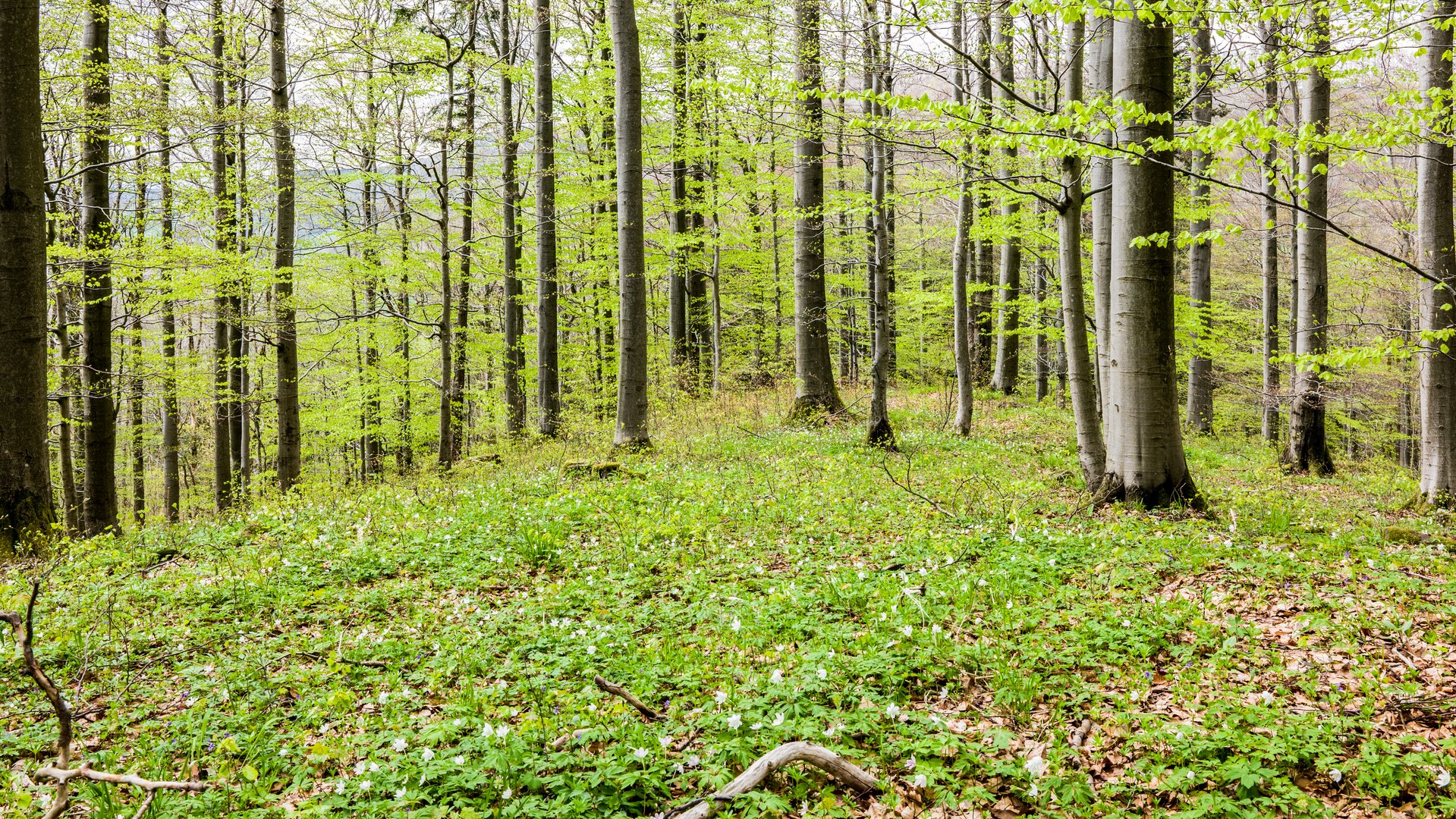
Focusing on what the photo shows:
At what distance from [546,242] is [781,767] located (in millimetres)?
13169

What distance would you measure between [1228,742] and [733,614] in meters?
2.69

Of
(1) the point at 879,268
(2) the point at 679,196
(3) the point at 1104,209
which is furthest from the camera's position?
(2) the point at 679,196

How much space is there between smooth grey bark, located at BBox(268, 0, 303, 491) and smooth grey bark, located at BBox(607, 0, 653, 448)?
17.2 feet

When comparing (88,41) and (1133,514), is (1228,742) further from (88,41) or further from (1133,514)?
(88,41)

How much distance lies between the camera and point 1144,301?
6781 millimetres

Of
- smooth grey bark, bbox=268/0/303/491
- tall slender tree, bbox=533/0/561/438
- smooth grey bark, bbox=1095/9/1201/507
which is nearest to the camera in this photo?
smooth grey bark, bbox=1095/9/1201/507

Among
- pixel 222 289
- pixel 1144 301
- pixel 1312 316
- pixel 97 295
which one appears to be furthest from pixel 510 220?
pixel 1312 316

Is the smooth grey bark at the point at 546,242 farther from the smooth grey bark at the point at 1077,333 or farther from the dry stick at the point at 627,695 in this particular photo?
the dry stick at the point at 627,695

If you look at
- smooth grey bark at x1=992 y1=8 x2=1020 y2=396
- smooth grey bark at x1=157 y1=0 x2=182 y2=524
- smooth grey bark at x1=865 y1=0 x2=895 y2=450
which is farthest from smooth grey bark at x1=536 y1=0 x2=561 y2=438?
smooth grey bark at x1=992 y1=8 x2=1020 y2=396

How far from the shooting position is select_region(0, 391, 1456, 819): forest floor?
2906mm

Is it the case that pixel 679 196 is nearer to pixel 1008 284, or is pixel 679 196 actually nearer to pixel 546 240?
pixel 546 240

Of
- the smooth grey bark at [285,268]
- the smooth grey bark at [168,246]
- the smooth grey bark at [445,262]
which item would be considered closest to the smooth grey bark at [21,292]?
the smooth grey bark at [168,246]

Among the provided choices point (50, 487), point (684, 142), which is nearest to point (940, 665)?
point (50, 487)

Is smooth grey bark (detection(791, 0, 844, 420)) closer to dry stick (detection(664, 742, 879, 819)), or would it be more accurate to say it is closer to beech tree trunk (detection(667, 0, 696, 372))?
beech tree trunk (detection(667, 0, 696, 372))
